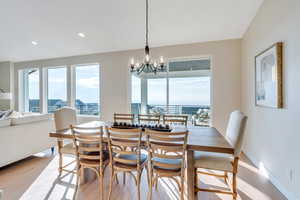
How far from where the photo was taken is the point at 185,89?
4.31 m

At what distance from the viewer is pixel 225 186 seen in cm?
219

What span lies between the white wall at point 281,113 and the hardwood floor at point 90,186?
269mm

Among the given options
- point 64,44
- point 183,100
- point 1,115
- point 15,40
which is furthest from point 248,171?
point 15,40

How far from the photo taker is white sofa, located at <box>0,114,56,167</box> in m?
2.62

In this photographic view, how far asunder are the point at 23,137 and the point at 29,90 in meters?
3.99

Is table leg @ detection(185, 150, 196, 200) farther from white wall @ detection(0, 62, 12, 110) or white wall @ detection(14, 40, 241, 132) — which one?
white wall @ detection(0, 62, 12, 110)

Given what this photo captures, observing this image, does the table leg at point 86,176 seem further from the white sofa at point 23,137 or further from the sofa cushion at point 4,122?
the sofa cushion at point 4,122

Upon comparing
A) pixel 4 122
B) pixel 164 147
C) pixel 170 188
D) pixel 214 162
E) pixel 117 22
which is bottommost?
pixel 170 188

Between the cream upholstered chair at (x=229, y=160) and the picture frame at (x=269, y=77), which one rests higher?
the picture frame at (x=269, y=77)

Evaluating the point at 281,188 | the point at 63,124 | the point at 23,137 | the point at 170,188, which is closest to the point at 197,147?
the point at 170,188

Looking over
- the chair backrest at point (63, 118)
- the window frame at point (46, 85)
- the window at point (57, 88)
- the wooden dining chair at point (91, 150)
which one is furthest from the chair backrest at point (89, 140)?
the window at point (57, 88)

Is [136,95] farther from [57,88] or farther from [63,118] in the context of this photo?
[57,88]

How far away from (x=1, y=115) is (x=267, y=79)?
596cm

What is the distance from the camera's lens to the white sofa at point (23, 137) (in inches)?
103
